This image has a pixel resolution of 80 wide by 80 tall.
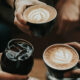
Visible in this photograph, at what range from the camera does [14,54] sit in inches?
34.2

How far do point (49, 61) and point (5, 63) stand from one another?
24 centimetres

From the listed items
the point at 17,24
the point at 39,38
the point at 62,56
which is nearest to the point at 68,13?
the point at 39,38

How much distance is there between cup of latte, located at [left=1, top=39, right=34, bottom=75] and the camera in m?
0.83

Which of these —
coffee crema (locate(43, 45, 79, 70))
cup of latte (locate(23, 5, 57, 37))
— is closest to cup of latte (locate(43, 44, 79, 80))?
coffee crema (locate(43, 45, 79, 70))

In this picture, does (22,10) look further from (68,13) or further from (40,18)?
(68,13)

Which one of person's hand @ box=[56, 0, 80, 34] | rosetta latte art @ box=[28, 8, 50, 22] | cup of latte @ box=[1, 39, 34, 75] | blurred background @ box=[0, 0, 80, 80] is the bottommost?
blurred background @ box=[0, 0, 80, 80]

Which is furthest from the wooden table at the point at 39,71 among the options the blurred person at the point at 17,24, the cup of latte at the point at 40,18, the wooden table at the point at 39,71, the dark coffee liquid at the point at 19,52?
the dark coffee liquid at the point at 19,52

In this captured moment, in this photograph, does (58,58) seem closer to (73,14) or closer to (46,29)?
(46,29)

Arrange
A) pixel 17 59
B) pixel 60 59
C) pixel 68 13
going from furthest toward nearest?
→ pixel 68 13 < pixel 60 59 < pixel 17 59

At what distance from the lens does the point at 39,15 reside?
1.20 m

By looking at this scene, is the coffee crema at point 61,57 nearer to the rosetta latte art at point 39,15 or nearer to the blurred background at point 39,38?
the rosetta latte art at point 39,15

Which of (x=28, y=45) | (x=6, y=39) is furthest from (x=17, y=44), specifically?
(x=6, y=39)

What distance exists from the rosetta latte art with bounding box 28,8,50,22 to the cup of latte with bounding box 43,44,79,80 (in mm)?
180

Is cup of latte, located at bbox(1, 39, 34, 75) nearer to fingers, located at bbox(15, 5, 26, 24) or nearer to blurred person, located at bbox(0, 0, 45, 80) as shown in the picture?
blurred person, located at bbox(0, 0, 45, 80)
